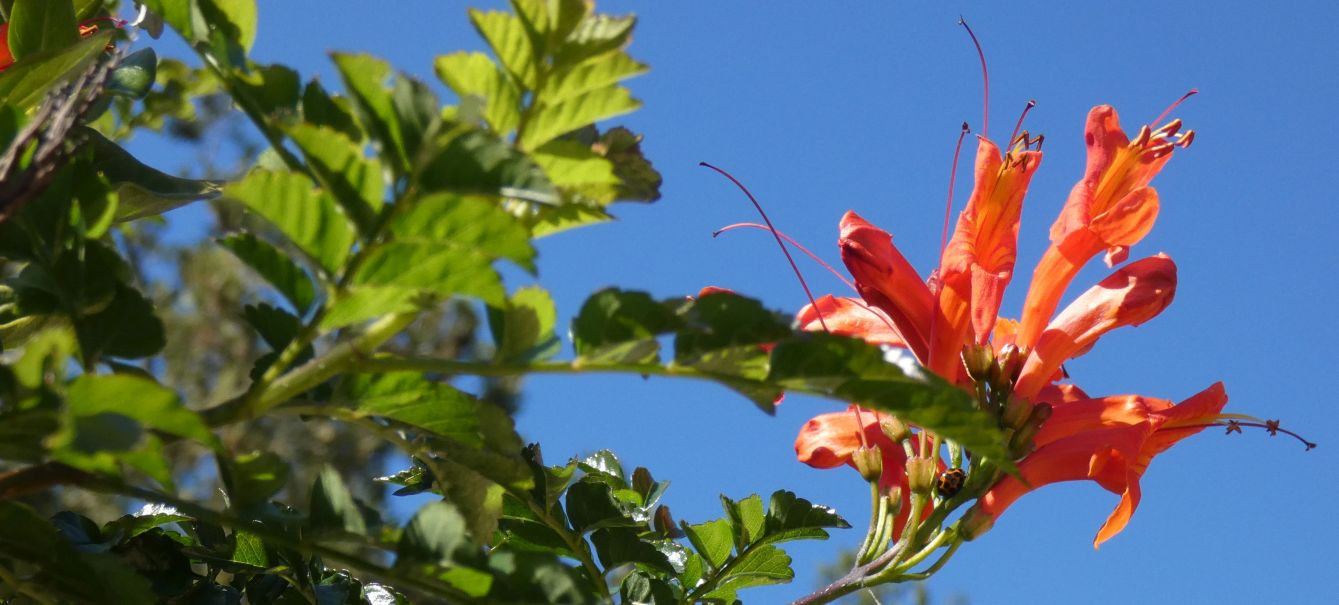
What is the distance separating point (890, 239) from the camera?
5.08ft

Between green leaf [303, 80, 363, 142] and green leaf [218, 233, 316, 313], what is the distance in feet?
0.27

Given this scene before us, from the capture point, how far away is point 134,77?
109 centimetres

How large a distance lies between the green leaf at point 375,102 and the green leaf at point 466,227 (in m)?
0.04

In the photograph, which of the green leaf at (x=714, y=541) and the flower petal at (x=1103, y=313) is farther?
the flower petal at (x=1103, y=313)

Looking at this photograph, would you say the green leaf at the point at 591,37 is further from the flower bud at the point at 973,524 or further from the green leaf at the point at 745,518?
the flower bud at the point at 973,524

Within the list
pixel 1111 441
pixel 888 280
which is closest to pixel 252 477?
pixel 888 280

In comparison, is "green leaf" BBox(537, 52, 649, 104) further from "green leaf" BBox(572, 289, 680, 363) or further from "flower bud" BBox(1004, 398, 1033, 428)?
"flower bud" BBox(1004, 398, 1033, 428)

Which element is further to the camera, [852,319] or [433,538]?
[852,319]

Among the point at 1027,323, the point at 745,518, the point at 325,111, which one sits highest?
the point at 1027,323

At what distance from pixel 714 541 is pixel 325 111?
0.69 m

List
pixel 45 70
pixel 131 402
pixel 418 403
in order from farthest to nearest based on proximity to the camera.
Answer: pixel 45 70, pixel 418 403, pixel 131 402

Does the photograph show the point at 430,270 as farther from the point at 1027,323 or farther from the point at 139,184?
the point at 1027,323

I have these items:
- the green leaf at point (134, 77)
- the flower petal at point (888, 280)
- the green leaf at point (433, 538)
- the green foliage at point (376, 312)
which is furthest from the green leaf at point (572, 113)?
the flower petal at point (888, 280)

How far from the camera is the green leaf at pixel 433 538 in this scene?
775mm
